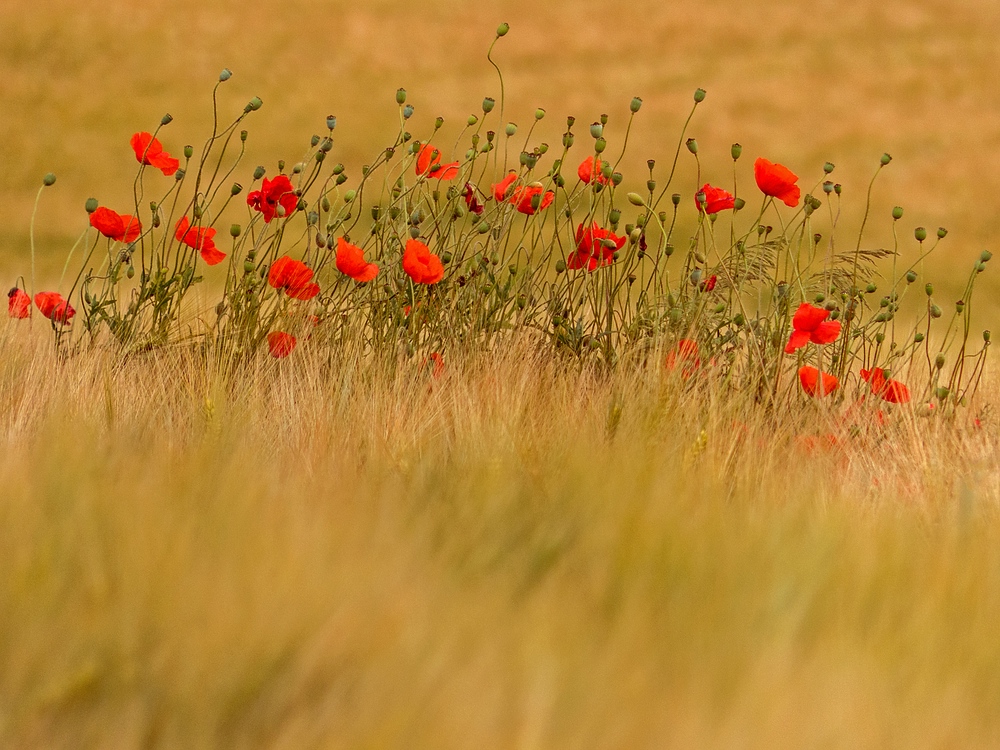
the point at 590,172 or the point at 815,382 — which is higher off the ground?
the point at 590,172

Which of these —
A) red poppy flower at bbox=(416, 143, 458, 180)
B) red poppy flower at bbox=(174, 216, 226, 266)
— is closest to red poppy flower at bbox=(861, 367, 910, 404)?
red poppy flower at bbox=(416, 143, 458, 180)

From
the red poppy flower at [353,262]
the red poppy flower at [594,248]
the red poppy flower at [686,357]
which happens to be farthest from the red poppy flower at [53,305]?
the red poppy flower at [686,357]

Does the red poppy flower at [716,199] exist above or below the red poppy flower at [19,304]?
above

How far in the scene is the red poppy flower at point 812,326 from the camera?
1.98 metres

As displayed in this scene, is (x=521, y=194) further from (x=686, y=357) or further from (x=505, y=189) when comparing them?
(x=686, y=357)

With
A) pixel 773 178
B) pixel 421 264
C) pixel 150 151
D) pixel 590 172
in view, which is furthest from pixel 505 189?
pixel 150 151

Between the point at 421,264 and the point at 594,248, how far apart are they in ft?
1.38

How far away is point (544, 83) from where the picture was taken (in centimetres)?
946

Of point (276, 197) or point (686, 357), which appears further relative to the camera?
point (276, 197)

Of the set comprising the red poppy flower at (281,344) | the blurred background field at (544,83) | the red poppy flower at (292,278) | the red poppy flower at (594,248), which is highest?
the blurred background field at (544,83)

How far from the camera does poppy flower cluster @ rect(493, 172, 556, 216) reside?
7.69 feet

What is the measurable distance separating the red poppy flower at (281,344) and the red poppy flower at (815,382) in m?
0.98

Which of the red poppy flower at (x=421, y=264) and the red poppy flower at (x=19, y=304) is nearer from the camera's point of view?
the red poppy flower at (x=421, y=264)

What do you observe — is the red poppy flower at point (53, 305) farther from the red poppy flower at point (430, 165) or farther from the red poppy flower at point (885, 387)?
the red poppy flower at point (885, 387)
